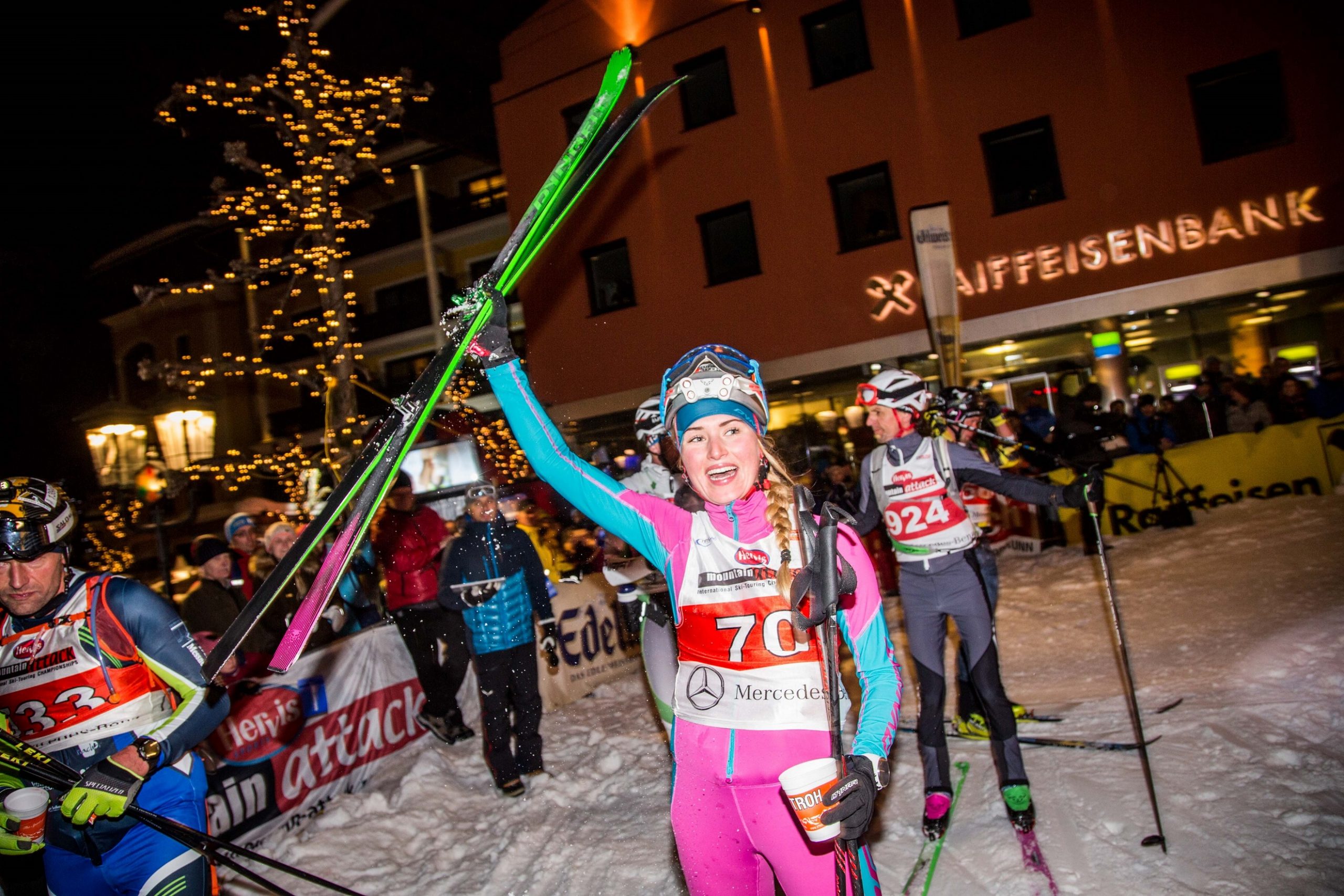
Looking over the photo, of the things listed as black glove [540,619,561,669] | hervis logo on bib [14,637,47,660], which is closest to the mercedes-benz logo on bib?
hervis logo on bib [14,637,47,660]

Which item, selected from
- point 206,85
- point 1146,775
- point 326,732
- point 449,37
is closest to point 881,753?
point 1146,775

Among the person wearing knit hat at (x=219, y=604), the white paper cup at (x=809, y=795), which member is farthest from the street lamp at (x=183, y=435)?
the white paper cup at (x=809, y=795)

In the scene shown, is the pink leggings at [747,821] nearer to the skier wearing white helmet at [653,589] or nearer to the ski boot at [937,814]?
the skier wearing white helmet at [653,589]

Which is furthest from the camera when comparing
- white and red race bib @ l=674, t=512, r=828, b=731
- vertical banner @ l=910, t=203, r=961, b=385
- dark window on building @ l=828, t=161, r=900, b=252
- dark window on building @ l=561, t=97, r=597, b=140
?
dark window on building @ l=561, t=97, r=597, b=140

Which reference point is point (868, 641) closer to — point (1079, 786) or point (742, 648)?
point (742, 648)

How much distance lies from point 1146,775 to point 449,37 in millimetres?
20720

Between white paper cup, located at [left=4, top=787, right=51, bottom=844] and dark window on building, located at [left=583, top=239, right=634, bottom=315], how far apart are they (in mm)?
16723

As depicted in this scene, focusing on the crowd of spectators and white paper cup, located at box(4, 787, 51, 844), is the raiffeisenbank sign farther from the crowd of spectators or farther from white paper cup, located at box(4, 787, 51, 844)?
white paper cup, located at box(4, 787, 51, 844)

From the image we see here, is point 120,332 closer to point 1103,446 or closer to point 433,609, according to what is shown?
point 433,609

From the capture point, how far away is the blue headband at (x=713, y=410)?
262 cm

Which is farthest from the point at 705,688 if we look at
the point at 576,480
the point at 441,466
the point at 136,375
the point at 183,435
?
the point at 136,375

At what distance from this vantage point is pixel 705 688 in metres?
2.59

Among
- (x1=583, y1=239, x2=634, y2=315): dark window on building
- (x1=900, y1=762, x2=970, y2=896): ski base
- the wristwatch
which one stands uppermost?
(x1=583, y1=239, x2=634, y2=315): dark window on building

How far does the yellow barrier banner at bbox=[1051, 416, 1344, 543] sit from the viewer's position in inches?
437
